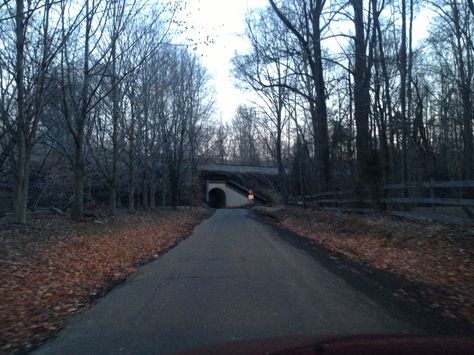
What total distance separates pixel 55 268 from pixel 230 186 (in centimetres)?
6822

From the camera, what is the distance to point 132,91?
2631 centimetres

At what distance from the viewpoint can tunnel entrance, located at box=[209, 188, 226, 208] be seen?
266 ft

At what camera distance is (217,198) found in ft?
275

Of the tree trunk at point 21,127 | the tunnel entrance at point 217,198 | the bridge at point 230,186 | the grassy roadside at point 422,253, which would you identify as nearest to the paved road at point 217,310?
the grassy roadside at point 422,253

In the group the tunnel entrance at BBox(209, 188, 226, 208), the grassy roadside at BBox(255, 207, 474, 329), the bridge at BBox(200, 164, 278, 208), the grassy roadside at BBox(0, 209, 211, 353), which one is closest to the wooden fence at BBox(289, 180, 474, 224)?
the grassy roadside at BBox(255, 207, 474, 329)

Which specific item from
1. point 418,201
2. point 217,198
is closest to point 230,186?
point 217,198

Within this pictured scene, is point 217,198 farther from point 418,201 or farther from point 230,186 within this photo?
point 418,201

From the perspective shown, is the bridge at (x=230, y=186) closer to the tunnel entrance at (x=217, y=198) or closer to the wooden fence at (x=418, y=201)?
the tunnel entrance at (x=217, y=198)

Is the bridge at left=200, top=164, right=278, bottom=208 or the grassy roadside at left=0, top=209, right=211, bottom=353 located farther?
the bridge at left=200, top=164, right=278, bottom=208

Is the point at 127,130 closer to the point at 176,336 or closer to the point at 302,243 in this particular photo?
the point at 302,243

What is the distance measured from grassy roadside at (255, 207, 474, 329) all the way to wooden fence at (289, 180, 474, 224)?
A: 2.21 ft

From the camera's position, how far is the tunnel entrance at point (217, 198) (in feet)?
266

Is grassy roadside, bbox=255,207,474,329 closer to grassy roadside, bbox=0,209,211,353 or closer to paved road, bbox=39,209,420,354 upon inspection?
paved road, bbox=39,209,420,354

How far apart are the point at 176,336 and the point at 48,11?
1261 centimetres
